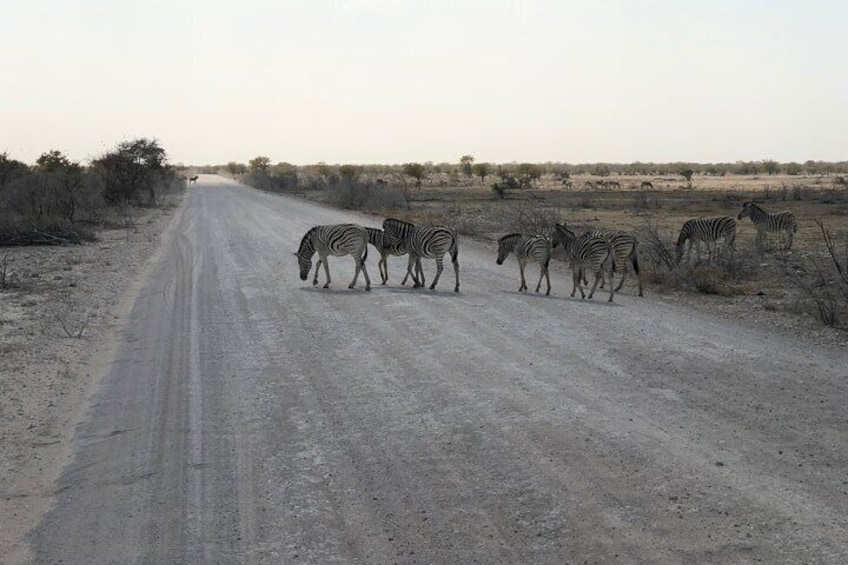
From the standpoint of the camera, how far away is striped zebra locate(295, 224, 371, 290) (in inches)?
656

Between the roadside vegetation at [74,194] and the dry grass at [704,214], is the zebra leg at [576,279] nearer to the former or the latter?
the dry grass at [704,214]

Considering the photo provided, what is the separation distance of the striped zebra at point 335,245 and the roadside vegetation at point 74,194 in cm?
1204

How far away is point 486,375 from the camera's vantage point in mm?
9367

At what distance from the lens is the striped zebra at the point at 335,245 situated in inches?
656

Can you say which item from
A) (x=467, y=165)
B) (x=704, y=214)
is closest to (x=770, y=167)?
(x=467, y=165)

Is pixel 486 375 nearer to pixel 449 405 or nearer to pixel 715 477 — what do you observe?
pixel 449 405

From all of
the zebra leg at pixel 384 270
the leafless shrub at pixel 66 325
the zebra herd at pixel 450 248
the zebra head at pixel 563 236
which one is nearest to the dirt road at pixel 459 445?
the leafless shrub at pixel 66 325

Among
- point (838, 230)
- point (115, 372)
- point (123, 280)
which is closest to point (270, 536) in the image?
point (115, 372)

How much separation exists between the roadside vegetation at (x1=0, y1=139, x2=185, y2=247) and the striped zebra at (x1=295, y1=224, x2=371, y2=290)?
12.0 meters

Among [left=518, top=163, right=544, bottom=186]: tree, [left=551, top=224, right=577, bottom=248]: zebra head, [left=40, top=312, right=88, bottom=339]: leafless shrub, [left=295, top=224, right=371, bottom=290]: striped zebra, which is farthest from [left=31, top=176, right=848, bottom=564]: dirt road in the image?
[left=518, top=163, right=544, bottom=186]: tree

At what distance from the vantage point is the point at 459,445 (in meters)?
7.11

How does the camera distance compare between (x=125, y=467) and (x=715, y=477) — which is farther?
(x=125, y=467)

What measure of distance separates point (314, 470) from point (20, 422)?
3516 millimetres

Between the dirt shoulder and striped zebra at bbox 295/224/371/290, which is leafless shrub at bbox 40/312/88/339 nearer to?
the dirt shoulder
